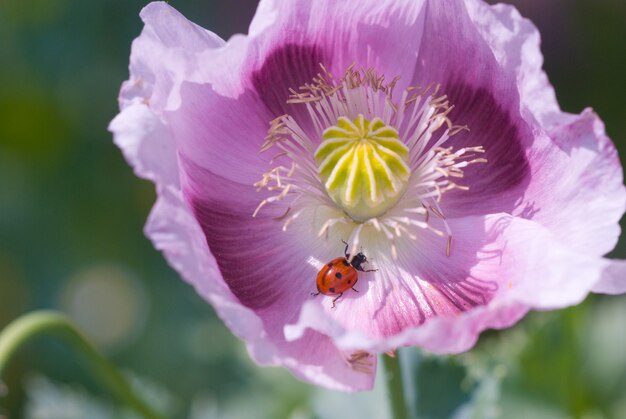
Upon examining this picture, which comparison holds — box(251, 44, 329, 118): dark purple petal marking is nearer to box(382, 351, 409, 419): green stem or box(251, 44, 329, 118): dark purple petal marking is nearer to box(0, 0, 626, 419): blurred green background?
box(382, 351, 409, 419): green stem

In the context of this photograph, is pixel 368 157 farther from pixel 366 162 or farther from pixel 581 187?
pixel 581 187

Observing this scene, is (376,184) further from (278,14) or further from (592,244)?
(592,244)

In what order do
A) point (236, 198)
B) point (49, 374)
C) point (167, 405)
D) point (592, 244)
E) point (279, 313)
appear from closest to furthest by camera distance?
1. point (592, 244)
2. point (279, 313)
3. point (236, 198)
4. point (167, 405)
5. point (49, 374)

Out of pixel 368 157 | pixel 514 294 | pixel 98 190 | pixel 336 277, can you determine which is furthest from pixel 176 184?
pixel 98 190

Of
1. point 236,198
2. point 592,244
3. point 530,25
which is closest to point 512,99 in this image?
point 530,25

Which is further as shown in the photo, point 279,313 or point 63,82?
point 63,82

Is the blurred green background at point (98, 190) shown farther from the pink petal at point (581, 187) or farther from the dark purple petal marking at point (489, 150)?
the pink petal at point (581, 187)

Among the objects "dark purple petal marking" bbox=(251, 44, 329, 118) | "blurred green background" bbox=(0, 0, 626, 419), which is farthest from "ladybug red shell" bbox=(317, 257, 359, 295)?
"blurred green background" bbox=(0, 0, 626, 419)
